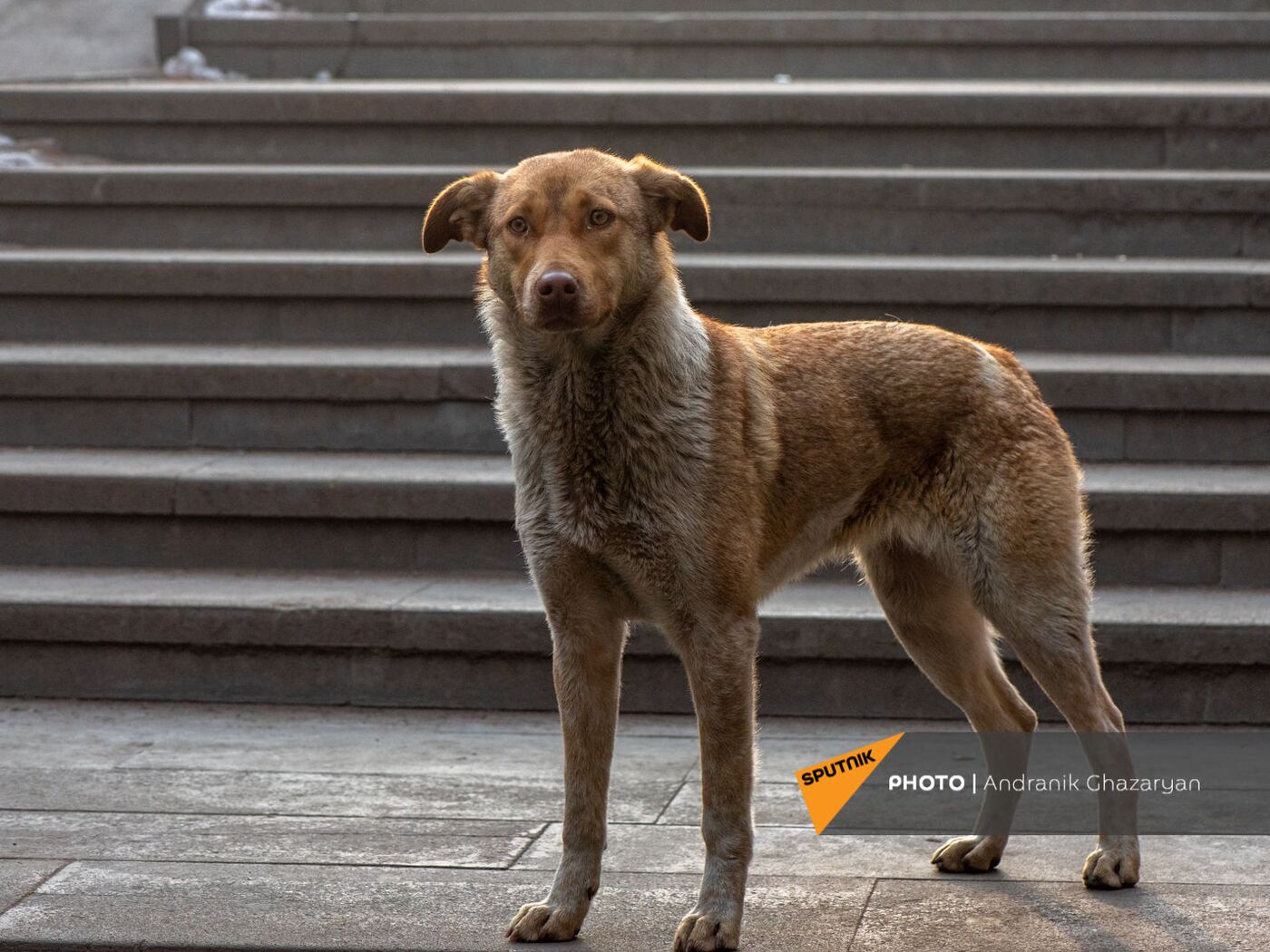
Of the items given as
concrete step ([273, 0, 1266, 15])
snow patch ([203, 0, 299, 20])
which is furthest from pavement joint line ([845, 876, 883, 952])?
snow patch ([203, 0, 299, 20])

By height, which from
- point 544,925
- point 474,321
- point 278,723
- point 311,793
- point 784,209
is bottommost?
point 278,723

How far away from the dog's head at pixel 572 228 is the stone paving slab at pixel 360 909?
1.41 meters

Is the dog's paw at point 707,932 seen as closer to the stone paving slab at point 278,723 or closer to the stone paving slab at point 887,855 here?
the stone paving slab at point 887,855

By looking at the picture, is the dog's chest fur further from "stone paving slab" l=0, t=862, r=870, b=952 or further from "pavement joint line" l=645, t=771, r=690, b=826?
"pavement joint line" l=645, t=771, r=690, b=826

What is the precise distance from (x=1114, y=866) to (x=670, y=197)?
6.47 ft

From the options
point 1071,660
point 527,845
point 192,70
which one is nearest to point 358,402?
point 527,845

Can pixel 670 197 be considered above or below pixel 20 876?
above

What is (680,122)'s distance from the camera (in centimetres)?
858

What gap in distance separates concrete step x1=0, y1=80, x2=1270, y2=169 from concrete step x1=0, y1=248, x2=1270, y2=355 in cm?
85

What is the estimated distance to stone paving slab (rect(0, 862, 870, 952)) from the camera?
3.86m

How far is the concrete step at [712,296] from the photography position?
7336 millimetres

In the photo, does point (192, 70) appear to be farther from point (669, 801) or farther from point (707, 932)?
point (707, 932)

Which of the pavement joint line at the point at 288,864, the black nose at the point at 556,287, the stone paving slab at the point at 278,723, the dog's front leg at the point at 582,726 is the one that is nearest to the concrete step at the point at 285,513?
the stone paving slab at the point at 278,723

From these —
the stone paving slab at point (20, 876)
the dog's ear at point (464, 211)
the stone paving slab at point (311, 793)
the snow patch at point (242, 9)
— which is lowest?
the stone paving slab at point (311, 793)
